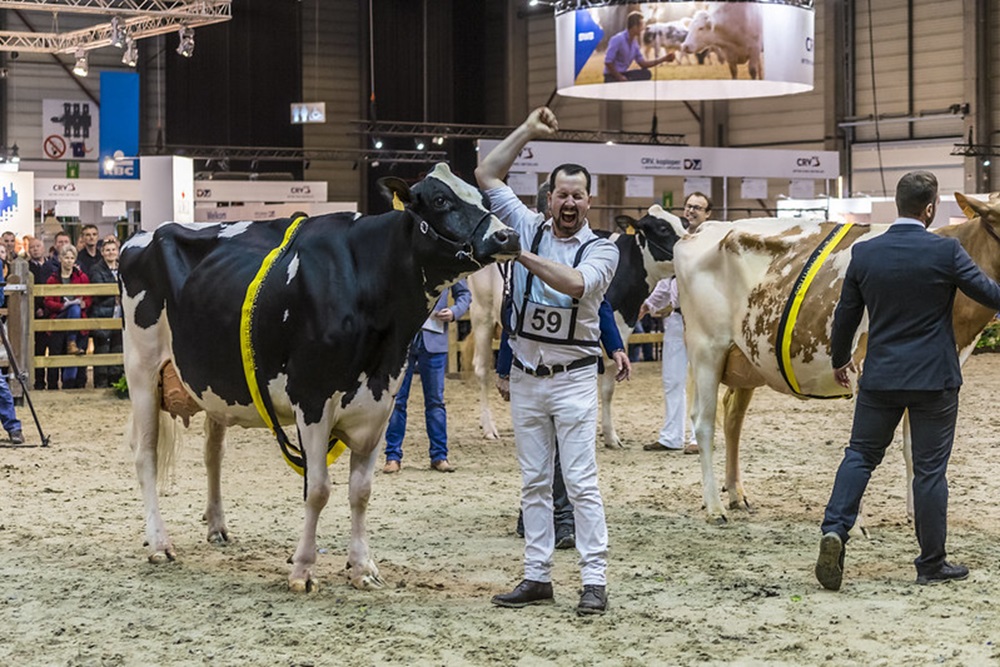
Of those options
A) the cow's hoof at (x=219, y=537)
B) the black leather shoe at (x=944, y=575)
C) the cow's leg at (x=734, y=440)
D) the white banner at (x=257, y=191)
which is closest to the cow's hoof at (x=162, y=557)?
the cow's hoof at (x=219, y=537)

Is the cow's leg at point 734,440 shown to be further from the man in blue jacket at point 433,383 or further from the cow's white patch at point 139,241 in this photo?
the cow's white patch at point 139,241

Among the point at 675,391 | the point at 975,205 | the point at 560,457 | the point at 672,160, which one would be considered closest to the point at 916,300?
the point at 975,205

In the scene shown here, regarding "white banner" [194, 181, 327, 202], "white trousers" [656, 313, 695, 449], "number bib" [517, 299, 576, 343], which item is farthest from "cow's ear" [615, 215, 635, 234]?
"white banner" [194, 181, 327, 202]

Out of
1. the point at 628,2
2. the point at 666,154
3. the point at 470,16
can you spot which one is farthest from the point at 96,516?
the point at 470,16

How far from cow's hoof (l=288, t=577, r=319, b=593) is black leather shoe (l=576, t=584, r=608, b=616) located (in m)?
1.25

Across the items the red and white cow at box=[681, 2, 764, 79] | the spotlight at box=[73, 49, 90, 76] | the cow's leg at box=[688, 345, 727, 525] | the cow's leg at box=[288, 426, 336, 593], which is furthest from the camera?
the spotlight at box=[73, 49, 90, 76]

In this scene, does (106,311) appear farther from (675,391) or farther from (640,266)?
(675,391)

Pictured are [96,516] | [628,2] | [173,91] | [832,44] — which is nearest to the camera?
[96,516]

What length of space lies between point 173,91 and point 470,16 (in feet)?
27.9

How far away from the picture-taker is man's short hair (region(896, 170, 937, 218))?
5934 millimetres

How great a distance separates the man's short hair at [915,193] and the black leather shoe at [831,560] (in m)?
1.49

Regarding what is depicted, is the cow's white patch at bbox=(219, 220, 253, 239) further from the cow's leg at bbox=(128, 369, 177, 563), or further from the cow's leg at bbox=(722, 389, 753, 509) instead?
the cow's leg at bbox=(722, 389, 753, 509)

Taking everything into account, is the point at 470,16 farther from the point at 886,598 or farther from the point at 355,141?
the point at 886,598

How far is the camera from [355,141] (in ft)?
122
